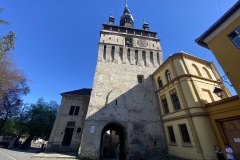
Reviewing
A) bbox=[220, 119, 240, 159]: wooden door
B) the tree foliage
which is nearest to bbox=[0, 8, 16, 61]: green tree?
the tree foliage

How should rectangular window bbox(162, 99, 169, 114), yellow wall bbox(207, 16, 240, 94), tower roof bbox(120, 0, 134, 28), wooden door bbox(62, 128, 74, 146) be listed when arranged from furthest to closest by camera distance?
tower roof bbox(120, 0, 134, 28), wooden door bbox(62, 128, 74, 146), rectangular window bbox(162, 99, 169, 114), yellow wall bbox(207, 16, 240, 94)

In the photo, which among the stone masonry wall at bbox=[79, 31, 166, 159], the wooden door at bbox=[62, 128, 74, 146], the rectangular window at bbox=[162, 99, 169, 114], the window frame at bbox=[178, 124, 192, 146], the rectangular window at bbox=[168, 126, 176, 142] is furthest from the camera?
the wooden door at bbox=[62, 128, 74, 146]

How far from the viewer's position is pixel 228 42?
6785 mm

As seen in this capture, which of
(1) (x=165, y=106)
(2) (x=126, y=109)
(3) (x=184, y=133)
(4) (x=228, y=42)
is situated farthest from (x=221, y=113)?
(2) (x=126, y=109)

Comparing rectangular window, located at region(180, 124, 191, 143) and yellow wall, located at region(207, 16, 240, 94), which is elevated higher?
yellow wall, located at region(207, 16, 240, 94)

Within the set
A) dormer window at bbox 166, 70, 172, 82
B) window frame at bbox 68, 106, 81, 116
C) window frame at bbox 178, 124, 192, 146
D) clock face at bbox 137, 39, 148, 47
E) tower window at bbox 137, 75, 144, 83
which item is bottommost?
window frame at bbox 178, 124, 192, 146

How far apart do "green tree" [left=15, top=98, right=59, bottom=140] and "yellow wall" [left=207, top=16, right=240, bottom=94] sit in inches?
1034

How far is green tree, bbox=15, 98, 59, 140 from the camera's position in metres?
20.8

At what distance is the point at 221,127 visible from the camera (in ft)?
29.4

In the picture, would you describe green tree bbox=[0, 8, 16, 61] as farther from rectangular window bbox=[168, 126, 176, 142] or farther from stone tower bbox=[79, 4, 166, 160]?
rectangular window bbox=[168, 126, 176, 142]

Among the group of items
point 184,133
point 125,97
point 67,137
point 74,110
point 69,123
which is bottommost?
point 67,137

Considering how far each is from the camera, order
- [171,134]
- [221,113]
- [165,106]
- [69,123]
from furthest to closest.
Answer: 1. [69,123]
2. [165,106]
3. [171,134]
4. [221,113]

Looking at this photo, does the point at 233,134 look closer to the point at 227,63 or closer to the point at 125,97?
the point at 227,63

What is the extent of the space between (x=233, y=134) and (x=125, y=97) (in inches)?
416
